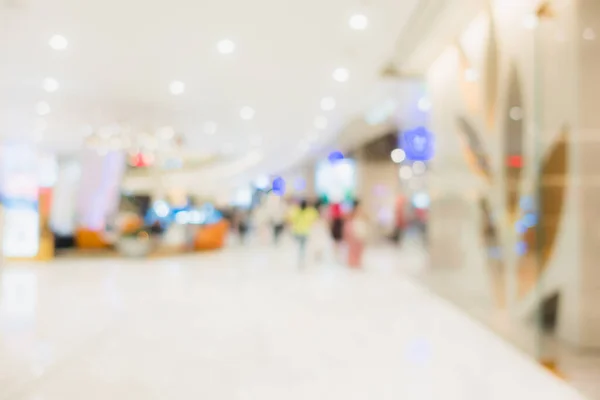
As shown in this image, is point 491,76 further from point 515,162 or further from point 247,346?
point 247,346

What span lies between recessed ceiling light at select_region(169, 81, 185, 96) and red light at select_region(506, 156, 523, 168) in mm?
6204

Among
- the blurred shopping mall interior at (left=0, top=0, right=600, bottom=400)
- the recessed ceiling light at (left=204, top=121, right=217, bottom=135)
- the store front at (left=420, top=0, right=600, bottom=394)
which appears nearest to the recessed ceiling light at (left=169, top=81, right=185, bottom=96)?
the blurred shopping mall interior at (left=0, top=0, right=600, bottom=400)

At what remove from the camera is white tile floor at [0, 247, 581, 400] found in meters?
3.05

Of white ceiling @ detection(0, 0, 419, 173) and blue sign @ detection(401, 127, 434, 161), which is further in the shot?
blue sign @ detection(401, 127, 434, 161)

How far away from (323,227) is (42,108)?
6941 millimetres

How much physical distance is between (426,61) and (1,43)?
6.00 meters

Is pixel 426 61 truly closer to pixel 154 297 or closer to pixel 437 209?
pixel 437 209

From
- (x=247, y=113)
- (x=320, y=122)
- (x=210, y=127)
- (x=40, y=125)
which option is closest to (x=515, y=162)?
(x=247, y=113)

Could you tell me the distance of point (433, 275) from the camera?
25.2 feet

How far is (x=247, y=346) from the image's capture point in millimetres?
3998

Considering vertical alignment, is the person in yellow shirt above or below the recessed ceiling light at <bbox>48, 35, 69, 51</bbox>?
below

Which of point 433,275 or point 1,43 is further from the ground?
point 1,43

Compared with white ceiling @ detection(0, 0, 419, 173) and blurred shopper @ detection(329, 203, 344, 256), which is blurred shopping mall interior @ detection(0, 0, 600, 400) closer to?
white ceiling @ detection(0, 0, 419, 173)

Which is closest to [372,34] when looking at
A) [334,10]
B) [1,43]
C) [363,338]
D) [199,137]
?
[334,10]
